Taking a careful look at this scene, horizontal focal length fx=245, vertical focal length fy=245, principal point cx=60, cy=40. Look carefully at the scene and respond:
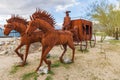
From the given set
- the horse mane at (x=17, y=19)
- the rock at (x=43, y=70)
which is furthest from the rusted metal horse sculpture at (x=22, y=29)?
the rock at (x=43, y=70)

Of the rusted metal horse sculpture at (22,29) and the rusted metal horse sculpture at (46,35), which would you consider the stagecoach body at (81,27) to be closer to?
the rusted metal horse sculpture at (22,29)

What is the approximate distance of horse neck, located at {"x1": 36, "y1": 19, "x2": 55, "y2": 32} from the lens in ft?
30.4

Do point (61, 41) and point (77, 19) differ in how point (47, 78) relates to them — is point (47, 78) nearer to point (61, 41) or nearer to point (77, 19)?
point (61, 41)

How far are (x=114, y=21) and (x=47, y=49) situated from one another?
66.1 feet

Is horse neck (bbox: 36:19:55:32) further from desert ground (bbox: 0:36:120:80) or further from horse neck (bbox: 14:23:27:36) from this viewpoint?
desert ground (bbox: 0:36:120:80)

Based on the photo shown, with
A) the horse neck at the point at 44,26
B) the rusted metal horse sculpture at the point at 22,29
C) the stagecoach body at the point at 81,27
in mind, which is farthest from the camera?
the stagecoach body at the point at 81,27

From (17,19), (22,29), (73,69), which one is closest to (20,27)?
(22,29)

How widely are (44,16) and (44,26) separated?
0.61m

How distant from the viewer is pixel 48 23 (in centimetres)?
975

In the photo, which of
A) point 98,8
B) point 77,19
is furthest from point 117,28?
point 77,19

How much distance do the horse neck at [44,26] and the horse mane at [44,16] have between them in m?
0.30

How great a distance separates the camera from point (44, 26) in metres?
9.41

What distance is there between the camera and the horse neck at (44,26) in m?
9.26

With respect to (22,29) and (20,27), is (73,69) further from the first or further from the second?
(20,27)
